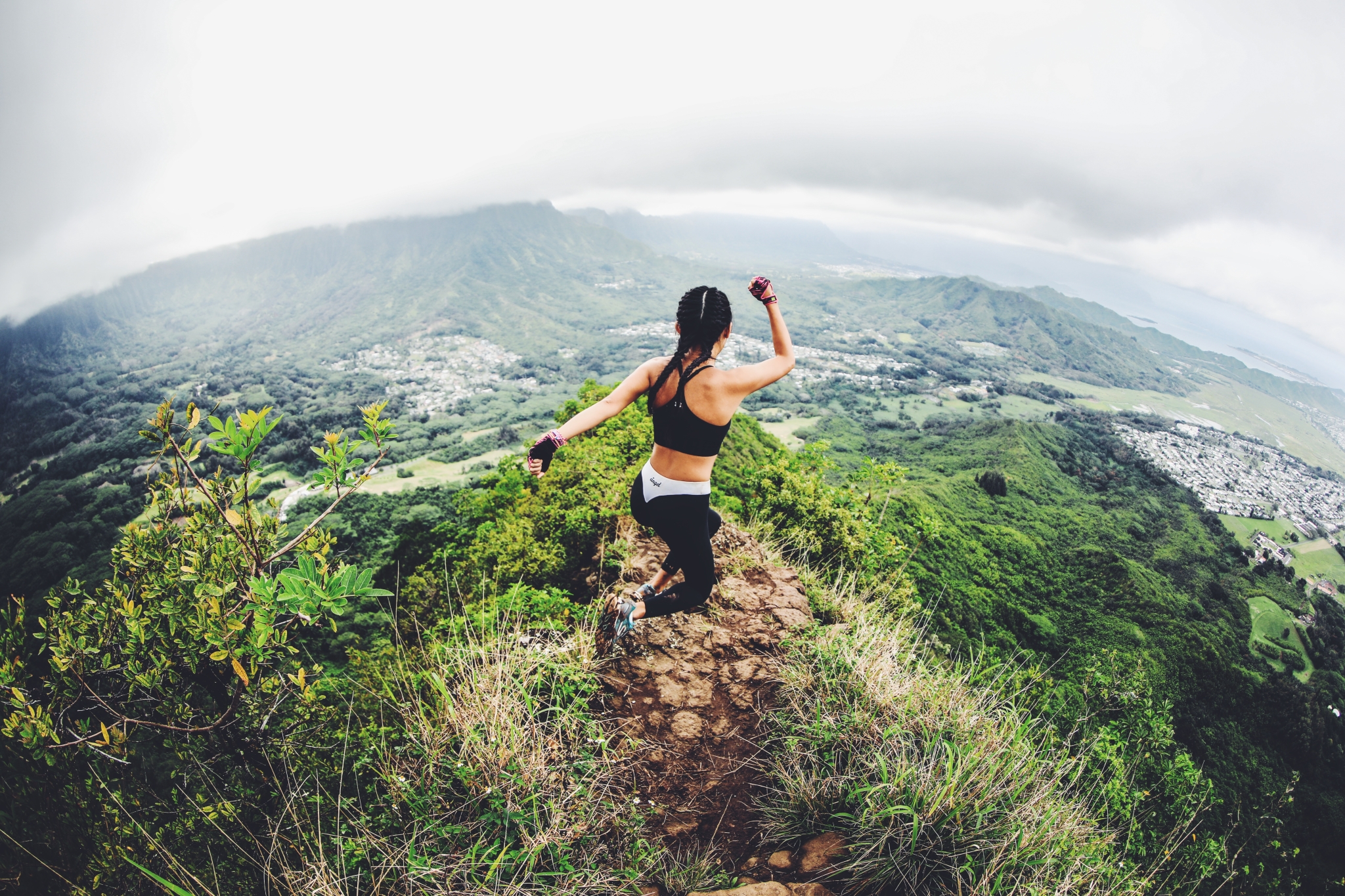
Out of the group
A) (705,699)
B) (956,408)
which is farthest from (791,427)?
(705,699)

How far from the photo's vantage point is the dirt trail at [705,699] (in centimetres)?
260

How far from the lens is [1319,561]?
2292 inches

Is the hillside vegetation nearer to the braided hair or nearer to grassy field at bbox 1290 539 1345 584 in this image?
the braided hair

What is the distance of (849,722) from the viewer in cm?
275

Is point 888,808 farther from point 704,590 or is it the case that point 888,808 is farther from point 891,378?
point 891,378

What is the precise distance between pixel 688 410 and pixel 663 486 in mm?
481

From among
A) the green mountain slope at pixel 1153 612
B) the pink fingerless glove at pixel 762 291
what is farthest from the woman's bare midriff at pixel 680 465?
the green mountain slope at pixel 1153 612

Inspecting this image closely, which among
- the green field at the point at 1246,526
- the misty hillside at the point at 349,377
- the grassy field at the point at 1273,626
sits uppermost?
the misty hillside at the point at 349,377

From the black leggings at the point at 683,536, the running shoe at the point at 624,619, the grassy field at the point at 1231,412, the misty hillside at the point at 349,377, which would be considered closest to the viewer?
the black leggings at the point at 683,536

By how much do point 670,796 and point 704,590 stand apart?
110cm

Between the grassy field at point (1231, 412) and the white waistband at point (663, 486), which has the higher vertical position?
the white waistband at point (663, 486)

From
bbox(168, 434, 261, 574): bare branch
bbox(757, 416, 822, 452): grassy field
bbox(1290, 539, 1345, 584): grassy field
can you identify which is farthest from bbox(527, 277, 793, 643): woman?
bbox(1290, 539, 1345, 584): grassy field

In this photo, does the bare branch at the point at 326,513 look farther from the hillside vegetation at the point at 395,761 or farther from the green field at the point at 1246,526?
the green field at the point at 1246,526

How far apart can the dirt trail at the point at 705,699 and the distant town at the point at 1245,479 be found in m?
87.8
